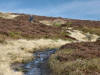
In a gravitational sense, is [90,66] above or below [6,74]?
above

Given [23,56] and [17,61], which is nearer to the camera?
[17,61]

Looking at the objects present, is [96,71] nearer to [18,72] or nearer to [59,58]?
[59,58]

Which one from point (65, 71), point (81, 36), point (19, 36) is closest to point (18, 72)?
point (65, 71)

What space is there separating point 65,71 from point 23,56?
21.9ft

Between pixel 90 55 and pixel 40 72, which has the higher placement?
pixel 90 55

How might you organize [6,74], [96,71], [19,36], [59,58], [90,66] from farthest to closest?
[19,36] → [59,58] → [6,74] → [90,66] → [96,71]

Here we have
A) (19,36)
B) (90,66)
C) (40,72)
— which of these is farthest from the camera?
(19,36)

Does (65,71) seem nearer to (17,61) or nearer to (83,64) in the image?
(83,64)

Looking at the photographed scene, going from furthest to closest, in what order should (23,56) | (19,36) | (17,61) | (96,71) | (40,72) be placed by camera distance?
(19,36) → (23,56) → (17,61) → (40,72) → (96,71)

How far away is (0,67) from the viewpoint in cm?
1092

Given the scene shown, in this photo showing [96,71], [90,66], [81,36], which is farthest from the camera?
[81,36]

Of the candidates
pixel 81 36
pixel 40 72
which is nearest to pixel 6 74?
pixel 40 72

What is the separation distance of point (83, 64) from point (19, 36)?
53.8 ft

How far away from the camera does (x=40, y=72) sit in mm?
10359
